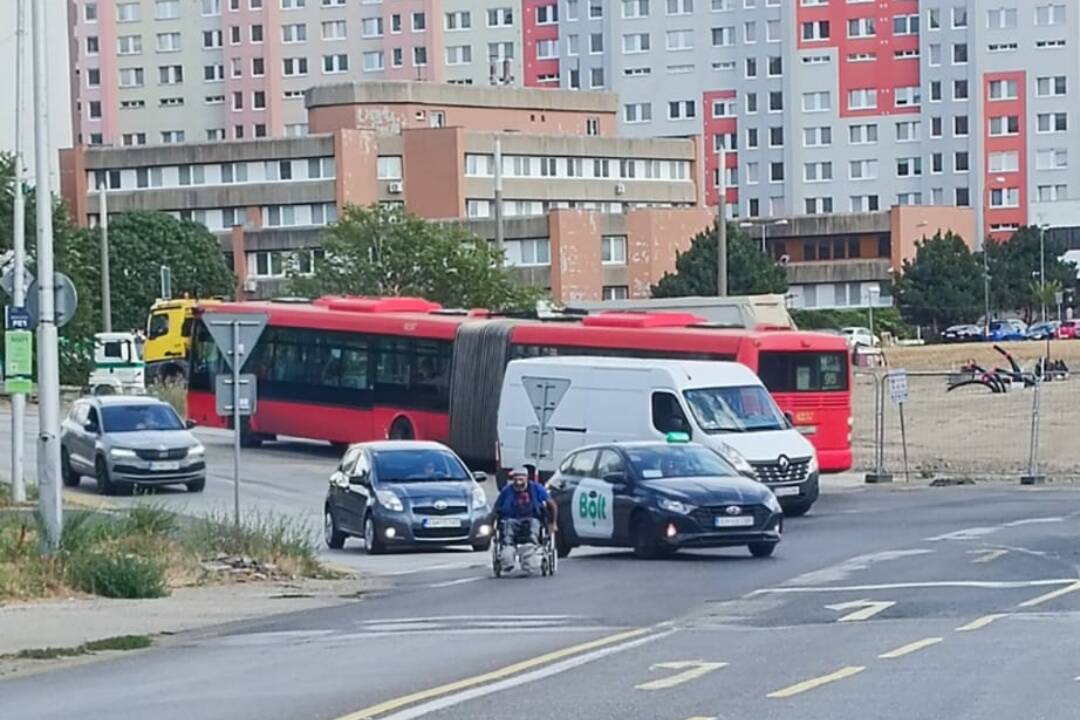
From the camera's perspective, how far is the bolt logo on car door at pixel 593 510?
27.0m

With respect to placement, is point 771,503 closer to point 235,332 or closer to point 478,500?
point 478,500

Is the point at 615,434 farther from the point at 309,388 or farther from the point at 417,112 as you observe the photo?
the point at 417,112

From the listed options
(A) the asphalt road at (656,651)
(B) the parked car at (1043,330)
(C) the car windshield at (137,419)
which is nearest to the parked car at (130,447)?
(C) the car windshield at (137,419)

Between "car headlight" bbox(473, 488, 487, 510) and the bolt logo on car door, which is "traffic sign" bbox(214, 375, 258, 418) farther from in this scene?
the bolt logo on car door

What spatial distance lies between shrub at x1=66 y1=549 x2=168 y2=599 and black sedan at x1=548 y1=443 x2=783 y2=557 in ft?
20.2

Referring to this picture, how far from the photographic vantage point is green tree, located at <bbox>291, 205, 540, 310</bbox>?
221 ft

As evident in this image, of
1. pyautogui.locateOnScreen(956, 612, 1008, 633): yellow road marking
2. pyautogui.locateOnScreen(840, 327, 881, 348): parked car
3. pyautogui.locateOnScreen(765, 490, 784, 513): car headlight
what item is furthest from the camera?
pyautogui.locateOnScreen(840, 327, 881, 348): parked car

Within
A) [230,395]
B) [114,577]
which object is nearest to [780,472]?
[230,395]

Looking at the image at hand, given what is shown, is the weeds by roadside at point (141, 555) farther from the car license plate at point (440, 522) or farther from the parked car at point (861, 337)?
the parked car at point (861, 337)

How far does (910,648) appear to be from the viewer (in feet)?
50.6

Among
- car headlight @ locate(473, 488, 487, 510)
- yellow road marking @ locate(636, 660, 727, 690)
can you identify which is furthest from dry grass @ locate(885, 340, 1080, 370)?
yellow road marking @ locate(636, 660, 727, 690)

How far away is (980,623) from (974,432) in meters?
35.4

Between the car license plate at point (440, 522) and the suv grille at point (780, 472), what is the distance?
586cm

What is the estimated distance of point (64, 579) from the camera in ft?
74.3
